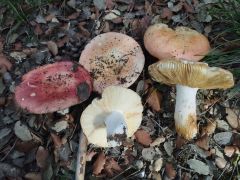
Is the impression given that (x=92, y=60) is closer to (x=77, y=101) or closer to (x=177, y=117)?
(x=77, y=101)

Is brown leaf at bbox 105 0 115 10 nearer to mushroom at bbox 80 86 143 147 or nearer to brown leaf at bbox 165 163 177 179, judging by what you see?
mushroom at bbox 80 86 143 147

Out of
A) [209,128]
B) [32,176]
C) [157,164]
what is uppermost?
[209,128]

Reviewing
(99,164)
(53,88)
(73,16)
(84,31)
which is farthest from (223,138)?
(73,16)

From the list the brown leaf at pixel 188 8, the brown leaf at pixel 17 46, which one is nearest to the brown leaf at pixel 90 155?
the brown leaf at pixel 17 46

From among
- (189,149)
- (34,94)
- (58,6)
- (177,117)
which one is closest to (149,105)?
(177,117)

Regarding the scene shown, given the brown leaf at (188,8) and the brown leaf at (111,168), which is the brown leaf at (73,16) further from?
the brown leaf at (111,168)

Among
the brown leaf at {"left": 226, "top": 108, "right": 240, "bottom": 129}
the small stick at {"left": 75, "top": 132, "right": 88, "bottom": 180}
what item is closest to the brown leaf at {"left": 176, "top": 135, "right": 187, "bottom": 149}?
the brown leaf at {"left": 226, "top": 108, "right": 240, "bottom": 129}

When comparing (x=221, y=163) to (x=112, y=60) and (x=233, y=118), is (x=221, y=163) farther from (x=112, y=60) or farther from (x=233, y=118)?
(x=112, y=60)
